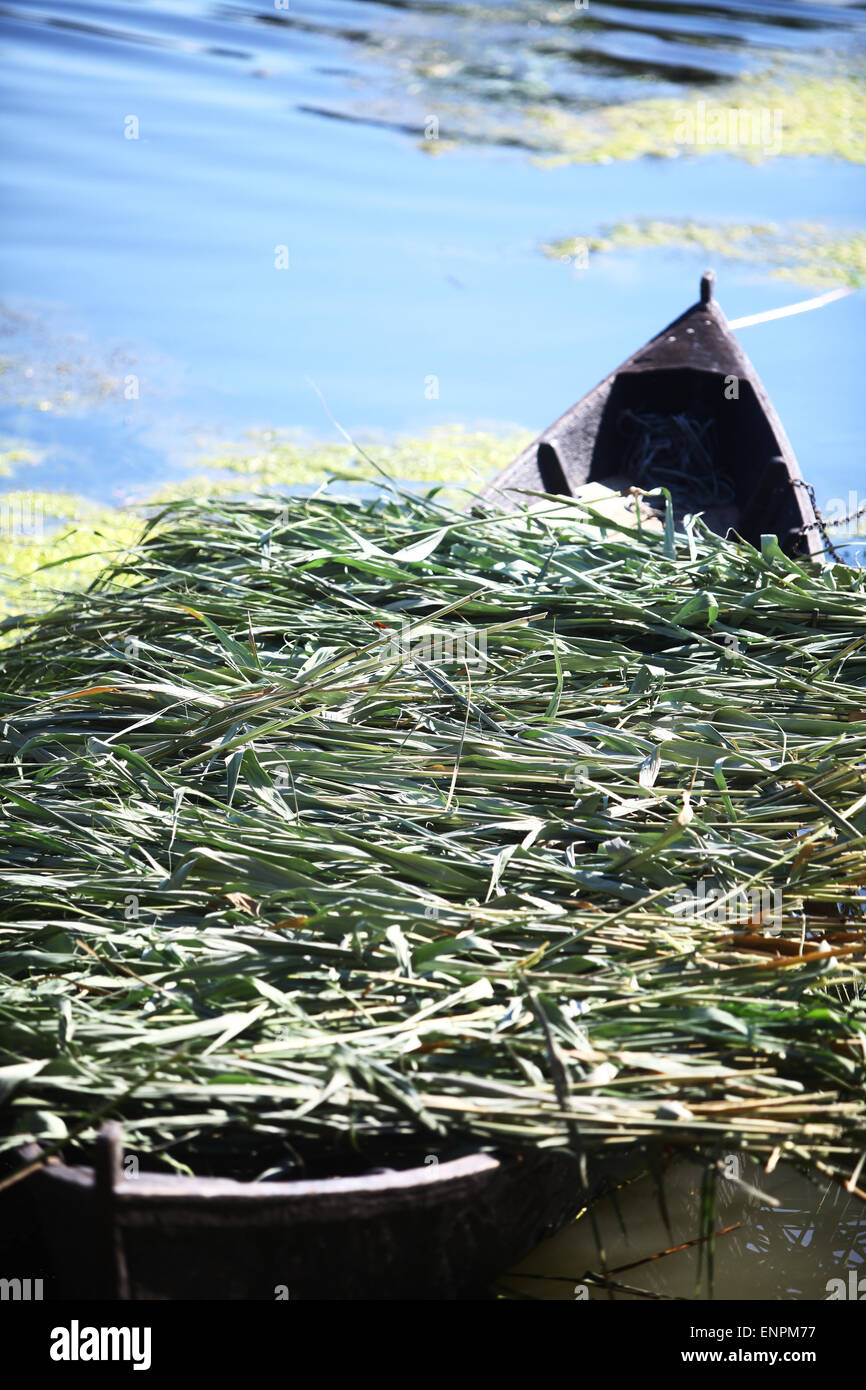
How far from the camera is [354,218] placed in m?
6.88

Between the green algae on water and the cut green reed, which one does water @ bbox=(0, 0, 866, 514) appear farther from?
the cut green reed

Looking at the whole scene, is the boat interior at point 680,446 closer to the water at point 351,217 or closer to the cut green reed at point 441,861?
the cut green reed at point 441,861

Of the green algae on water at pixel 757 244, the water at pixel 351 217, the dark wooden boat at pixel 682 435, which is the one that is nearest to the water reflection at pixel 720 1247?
the dark wooden boat at pixel 682 435

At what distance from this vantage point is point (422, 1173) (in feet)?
4.04

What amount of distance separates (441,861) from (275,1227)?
494 millimetres

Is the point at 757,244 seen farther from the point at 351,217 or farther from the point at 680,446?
the point at 680,446

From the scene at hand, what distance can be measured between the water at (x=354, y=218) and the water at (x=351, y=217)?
21 mm

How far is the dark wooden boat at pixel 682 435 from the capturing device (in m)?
3.19

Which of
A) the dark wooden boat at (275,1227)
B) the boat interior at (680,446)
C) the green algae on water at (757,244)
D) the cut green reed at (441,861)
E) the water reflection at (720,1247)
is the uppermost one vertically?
the green algae on water at (757,244)

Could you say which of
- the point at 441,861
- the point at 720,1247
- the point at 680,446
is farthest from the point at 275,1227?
the point at 680,446

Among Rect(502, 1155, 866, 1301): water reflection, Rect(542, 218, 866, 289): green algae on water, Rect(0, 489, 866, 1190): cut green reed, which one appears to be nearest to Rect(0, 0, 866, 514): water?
Rect(542, 218, 866, 289): green algae on water
